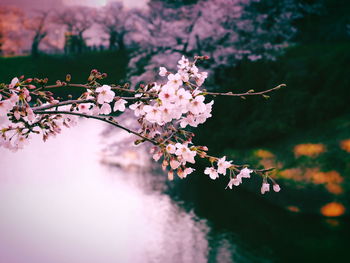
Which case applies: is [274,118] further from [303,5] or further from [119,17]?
[119,17]

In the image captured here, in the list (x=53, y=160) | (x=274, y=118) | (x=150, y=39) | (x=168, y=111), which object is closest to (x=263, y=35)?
(x=274, y=118)

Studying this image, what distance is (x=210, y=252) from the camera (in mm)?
4773

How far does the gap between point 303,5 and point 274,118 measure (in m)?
3.97

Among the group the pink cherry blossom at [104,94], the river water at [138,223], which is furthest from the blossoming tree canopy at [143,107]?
the river water at [138,223]

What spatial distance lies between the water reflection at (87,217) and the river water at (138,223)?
0.05 ft

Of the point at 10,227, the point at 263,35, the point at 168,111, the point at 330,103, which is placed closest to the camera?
the point at 168,111

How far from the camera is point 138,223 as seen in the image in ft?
18.4

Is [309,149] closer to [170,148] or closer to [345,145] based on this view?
[345,145]

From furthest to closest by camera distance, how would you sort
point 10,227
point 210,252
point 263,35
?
point 263,35, point 10,227, point 210,252

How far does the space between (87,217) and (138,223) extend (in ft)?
2.91

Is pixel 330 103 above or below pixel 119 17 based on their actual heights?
below

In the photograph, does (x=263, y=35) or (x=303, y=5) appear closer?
(x=263, y=35)

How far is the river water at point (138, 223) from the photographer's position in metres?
4.79

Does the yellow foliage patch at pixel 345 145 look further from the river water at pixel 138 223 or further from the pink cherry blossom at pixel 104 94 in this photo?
the pink cherry blossom at pixel 104 94
